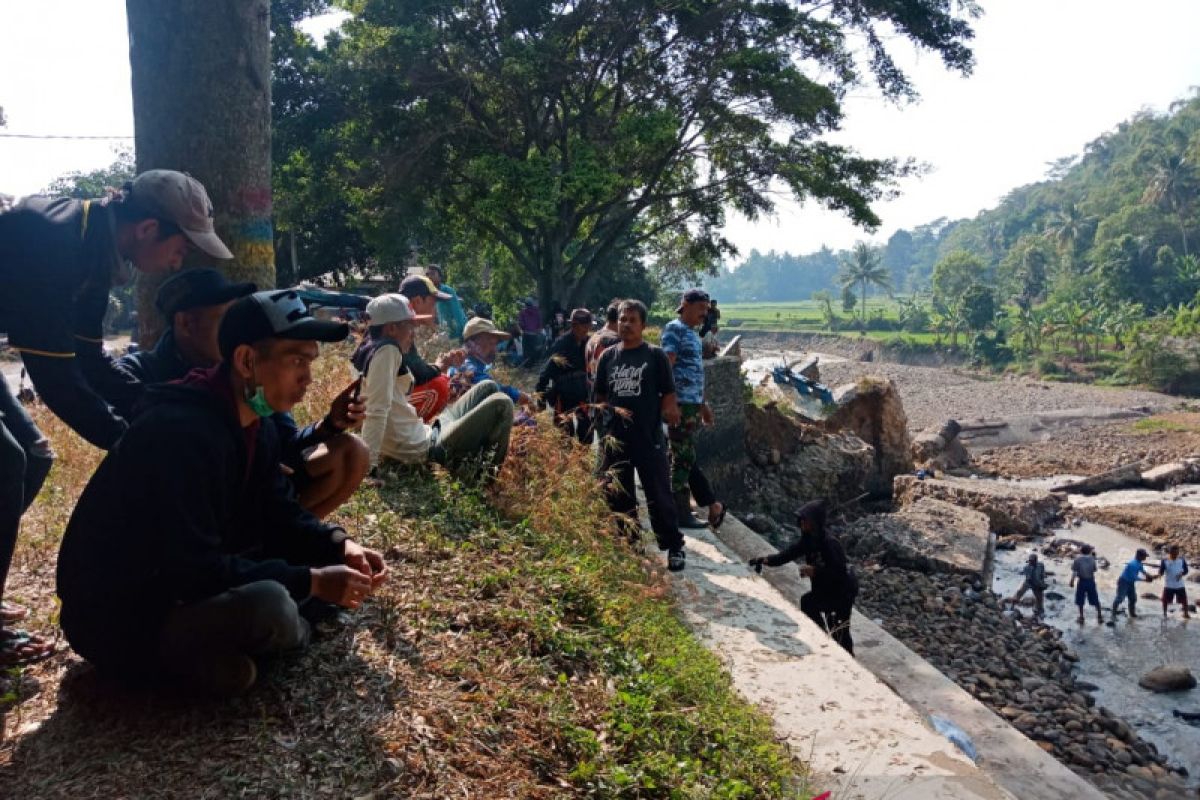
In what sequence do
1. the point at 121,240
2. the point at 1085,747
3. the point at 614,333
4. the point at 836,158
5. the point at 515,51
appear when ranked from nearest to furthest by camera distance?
the point at 121,240, the point at 614,333, the point at 1085,747, the point at 515,51, the point at 836,158

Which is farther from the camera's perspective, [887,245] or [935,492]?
[887,245]

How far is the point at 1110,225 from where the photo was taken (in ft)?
196

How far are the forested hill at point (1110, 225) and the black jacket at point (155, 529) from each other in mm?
58631

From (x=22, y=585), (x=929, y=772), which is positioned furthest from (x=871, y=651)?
(x=22, y=585)

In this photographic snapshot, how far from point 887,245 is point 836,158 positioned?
443 feet

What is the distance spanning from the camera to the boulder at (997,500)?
15938mm

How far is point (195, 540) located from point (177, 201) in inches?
51.9

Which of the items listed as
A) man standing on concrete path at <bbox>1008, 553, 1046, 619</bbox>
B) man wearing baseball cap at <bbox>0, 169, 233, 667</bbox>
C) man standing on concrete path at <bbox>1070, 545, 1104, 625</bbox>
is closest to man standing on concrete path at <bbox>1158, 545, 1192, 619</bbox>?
man standing on concrete path at <bbox>1070, 545, 1104, 625</bbox>

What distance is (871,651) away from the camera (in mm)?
5922

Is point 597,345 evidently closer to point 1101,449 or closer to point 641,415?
point 641,415

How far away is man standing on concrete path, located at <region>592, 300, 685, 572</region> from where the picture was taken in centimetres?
538

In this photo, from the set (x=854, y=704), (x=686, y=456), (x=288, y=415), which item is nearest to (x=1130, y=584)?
(x=686, y=456)

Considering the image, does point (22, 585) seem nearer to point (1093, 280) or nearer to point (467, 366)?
→ point (467, 366)

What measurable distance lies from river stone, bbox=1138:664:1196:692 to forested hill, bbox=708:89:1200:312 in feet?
158
